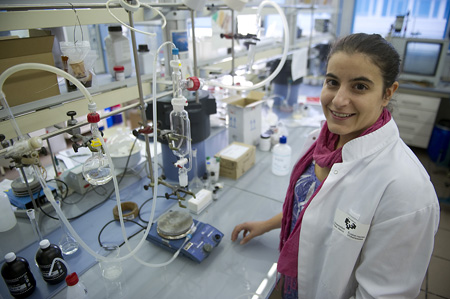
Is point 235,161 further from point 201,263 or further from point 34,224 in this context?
point 34,224

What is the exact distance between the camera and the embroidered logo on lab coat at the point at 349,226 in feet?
2.76

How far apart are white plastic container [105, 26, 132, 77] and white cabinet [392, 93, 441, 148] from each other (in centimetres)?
291

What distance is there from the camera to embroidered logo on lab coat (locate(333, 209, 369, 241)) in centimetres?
84

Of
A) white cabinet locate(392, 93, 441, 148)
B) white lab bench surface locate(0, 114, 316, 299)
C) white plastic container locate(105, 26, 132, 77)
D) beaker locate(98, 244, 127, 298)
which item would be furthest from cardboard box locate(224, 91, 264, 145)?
white cabinet locate(392, 93, 441, 148)

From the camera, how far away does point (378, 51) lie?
2.73ft

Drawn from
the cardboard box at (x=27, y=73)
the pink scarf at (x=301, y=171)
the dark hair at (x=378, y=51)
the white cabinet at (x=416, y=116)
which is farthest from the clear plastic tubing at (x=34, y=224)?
the white cabinet at (x=416, y=116)

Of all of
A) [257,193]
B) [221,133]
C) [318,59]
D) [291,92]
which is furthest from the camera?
[318,59]

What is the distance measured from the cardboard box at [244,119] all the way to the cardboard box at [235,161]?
19 cm

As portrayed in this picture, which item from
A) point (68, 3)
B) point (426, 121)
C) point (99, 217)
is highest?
point (68, 3)

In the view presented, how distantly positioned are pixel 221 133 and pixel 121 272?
113 centimetres

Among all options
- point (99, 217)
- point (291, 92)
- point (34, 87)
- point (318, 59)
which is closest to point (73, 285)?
point (99, 217)

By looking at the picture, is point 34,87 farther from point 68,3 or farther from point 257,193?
point 257,193

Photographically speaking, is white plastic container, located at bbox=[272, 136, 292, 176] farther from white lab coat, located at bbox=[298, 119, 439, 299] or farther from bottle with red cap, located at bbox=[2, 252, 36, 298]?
bottle with red cap, located at bbox=[2, 252, 36, 298]

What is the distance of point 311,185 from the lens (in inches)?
45.1
